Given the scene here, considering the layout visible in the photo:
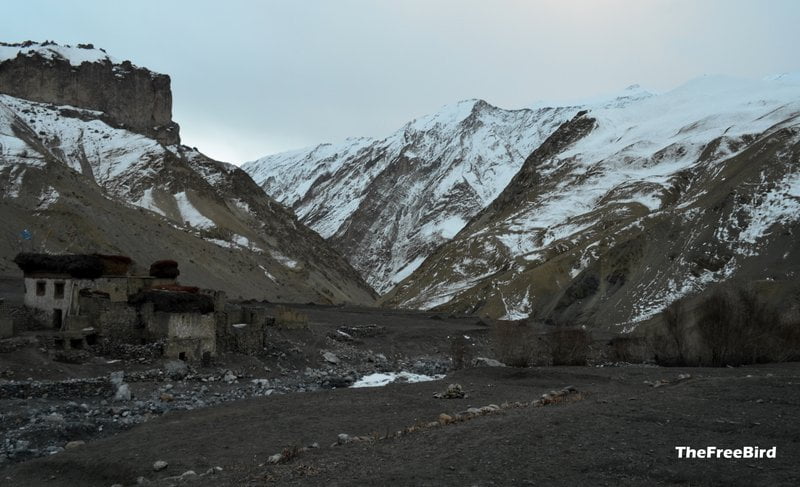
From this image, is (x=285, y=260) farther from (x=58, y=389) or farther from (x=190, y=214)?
(x=58, y=389)

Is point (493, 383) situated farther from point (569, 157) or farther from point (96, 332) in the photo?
point (569, 157)

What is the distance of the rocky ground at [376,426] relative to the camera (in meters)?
12.6

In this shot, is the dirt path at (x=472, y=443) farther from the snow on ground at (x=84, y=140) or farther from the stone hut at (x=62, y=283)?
the snow on ground at (x=84, y=140)

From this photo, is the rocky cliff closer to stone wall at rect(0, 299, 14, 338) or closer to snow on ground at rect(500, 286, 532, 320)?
snow on ground at rect(500, 286, 532, 320)

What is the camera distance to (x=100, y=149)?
11938 cm

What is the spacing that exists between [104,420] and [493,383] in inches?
561

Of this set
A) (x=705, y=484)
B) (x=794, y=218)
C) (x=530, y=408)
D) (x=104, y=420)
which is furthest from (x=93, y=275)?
(x=794, y=218)

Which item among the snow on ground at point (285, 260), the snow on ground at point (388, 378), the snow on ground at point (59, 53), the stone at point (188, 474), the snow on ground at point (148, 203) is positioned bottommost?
the snow on ground at point (388, 378)

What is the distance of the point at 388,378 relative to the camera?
34781 mm

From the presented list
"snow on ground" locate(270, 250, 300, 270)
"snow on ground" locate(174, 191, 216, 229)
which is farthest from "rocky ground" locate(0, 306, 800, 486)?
"snow on ground" locate(270, 250, 300, 270)

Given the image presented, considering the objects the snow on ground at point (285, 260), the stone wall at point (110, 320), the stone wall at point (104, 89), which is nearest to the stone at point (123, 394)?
the stone wall at point (110, 320)

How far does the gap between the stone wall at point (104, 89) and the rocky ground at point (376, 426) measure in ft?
382

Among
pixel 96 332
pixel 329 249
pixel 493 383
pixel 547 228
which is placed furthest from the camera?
pixel 329 249

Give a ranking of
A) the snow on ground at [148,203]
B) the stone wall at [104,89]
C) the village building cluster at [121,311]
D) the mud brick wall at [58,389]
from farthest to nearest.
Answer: the stone wall at [104,89]
the snow on ground at [148,203]
the village building cluster at [121,311]
the mud brick wall at [58,389]
